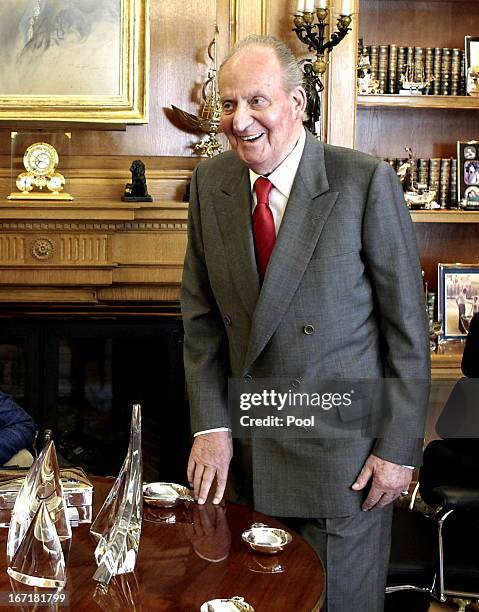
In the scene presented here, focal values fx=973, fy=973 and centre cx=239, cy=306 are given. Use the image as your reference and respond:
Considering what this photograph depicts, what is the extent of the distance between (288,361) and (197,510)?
0.34 metres

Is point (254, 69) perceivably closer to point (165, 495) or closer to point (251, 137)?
point (251, 137)

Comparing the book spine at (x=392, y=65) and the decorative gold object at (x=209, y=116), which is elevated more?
the book spine at (x=392, y=65)

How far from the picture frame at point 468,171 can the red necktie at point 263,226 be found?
2.18 meters

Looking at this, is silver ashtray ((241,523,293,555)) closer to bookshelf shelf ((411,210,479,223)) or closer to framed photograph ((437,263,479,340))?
bookshelf shelf ((411,210,479,223))

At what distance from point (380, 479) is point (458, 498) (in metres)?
0.49

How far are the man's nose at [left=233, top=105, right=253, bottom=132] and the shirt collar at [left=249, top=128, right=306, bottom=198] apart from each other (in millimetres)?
155

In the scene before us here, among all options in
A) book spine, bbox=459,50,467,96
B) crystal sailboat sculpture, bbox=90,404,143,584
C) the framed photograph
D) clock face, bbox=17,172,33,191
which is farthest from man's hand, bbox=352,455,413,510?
book spine, bbox=459,50,467,96

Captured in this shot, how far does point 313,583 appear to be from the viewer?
156cm

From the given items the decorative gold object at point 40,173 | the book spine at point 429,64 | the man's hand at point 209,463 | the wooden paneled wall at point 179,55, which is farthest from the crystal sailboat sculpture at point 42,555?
the book spine at point 429,64

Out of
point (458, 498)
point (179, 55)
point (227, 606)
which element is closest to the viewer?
point (227, 606)

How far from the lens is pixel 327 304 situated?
1900mm

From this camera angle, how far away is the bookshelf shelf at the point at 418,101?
3830mm

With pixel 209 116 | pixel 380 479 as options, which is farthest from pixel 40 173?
pixel 380 479

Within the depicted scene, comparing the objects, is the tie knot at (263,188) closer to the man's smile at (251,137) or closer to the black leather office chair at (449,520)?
the man's smile at (251,137)
